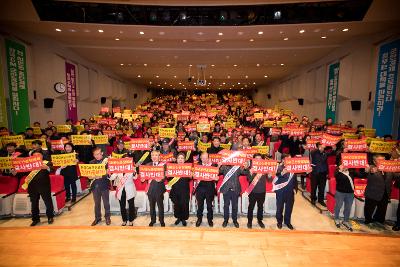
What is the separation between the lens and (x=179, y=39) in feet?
41.8

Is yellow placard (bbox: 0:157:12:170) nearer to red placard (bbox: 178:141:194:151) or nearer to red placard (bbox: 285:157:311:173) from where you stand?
red placard (bbox: 178:141:194:151)

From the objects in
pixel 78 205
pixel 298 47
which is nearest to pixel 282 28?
pixel 298 47

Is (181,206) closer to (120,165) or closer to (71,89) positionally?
(120,165)

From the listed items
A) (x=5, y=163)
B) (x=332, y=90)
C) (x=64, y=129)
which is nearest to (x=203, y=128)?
(x=64, y=129)

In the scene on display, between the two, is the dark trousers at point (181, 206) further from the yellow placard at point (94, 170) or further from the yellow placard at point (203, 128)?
the yellow placard at point (203, 128)

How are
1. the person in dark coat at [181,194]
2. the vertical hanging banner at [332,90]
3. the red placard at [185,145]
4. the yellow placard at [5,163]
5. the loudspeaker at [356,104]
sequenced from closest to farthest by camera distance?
1. the person in dark coat at [181,194]
2. the yellow placard at [5,163]
3. the red placard at [185,145]
4. the loudspeaker at [356,104]
5. the vertical hanging banner at [332,90]

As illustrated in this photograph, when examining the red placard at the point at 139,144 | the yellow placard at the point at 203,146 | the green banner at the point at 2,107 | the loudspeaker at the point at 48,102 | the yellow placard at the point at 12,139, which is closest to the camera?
the red placard at the point at 139,144

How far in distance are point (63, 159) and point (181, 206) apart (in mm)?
3428

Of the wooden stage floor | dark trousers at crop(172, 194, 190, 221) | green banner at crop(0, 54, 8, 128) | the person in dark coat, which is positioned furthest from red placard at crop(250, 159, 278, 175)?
green banner at crop(0, 54, 8, 128)

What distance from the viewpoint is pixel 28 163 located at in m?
5.64

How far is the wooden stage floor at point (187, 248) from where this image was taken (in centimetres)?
373

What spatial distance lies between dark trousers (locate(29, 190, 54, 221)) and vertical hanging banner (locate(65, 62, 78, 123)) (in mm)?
12115

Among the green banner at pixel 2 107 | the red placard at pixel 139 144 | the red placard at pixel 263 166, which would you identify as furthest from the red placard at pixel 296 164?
the green banner at pixel 2 107

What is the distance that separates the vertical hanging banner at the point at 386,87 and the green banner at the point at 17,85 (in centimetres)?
1781
